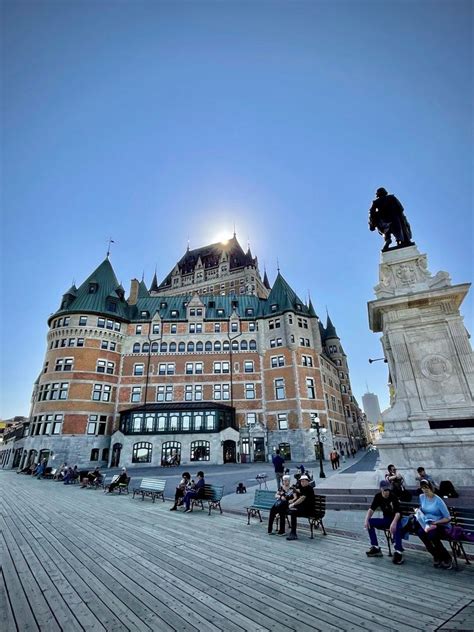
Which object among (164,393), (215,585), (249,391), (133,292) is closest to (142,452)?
(164,393)

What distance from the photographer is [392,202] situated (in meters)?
13.0

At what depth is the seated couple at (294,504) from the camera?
706 centimetres

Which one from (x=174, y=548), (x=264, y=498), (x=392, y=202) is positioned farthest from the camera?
(x=392, y=202)

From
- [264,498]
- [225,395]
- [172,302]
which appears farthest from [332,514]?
[172,302]

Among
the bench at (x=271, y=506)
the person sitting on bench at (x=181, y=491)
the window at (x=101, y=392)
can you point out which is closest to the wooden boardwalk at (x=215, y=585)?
the bench at (x=271, y=506)

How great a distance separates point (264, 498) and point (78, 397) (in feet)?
109

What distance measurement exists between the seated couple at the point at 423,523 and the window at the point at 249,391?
33768 millimetres

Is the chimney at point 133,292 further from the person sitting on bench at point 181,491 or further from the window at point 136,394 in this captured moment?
the person sitting on bench at point 181,491

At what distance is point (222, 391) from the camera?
39.3 m

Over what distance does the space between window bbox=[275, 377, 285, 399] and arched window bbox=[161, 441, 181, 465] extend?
518 inches

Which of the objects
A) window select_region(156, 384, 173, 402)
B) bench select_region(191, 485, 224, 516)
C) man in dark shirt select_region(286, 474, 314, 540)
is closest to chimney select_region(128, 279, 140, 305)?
window select_region(156, 384, 173, 402)

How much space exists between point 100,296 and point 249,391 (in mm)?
24064

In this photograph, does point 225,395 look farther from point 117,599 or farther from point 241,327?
point 117,599

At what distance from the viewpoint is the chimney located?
→ 158 feet
